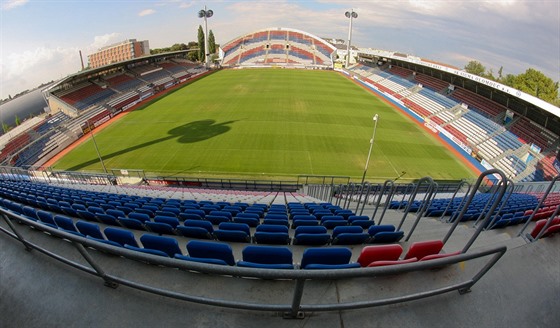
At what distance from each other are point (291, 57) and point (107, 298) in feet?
274

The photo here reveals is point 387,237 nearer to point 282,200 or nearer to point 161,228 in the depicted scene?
point 161,228

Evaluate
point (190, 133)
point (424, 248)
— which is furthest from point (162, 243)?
point (190, 133)

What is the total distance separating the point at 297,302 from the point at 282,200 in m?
11.8

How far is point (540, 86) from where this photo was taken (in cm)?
5078

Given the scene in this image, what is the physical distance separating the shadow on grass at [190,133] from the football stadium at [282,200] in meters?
0.26

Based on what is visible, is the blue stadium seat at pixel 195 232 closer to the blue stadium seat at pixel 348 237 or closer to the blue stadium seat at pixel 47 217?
the blue stadium seat at pixel 47 217

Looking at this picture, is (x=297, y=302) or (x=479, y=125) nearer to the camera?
(x=297, y=302)

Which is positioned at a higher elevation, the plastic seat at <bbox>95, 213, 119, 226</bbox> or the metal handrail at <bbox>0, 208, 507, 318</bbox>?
the metal handrail at <bbox>0, 208, 507, 318</bbox>

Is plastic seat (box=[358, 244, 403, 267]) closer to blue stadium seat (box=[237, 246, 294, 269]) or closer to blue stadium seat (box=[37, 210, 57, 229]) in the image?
blue stadium seat (box=[237, 246, 294, 269])

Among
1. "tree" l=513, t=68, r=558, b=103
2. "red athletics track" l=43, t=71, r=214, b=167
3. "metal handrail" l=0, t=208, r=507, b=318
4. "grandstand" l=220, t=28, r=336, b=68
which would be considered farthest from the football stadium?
"tree" l=513, t=68, r=558, b=103

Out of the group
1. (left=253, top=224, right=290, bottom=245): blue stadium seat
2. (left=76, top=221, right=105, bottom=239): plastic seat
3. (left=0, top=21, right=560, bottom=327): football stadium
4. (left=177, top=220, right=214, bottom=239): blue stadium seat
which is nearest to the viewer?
(left=0, top=21, right=560, bottom=327): football stadium

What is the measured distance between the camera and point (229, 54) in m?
83.0

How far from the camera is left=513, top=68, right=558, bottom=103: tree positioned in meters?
50.5

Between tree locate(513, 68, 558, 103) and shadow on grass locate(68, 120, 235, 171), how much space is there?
58239 millimetres
